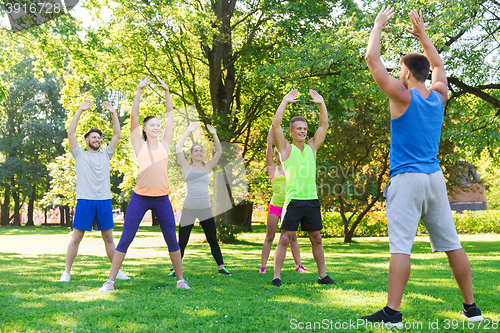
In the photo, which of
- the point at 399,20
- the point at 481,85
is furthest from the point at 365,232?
the point at 399,20

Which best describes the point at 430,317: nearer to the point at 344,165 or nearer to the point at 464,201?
the point at 344,165

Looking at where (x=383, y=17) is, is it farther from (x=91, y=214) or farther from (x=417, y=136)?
(x=91, y=214)

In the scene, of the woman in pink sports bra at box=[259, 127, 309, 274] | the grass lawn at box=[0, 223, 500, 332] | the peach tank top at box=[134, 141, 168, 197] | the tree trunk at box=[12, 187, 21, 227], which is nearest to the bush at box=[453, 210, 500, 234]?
the grass lawn at box=[0, 223, 500, 332]

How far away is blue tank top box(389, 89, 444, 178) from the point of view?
3473 mm

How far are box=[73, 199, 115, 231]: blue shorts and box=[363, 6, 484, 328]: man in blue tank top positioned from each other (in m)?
4.35

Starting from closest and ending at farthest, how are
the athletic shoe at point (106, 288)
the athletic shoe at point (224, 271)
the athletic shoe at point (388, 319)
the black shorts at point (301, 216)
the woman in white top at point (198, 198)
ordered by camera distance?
the athletic shoe at point (388, 319), the athletic shoe at point (106, 288), the black shorts at point (301, 216), the woman in white top at point (198, 198), the athletic shoe at point (224, 271)

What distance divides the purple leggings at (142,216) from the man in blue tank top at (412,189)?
294 cm

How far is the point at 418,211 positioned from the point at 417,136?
65cm

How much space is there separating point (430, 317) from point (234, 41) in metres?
18.1

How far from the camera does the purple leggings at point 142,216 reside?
17.1ft

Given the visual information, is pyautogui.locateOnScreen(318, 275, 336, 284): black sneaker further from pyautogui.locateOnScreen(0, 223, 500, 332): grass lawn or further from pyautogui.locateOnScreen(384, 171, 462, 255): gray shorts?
pyautogui.locateOnScreen(384, 171, 462, 255): gray shorts

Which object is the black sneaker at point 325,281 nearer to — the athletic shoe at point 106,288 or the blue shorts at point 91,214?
the athletic shoe at point 106,288

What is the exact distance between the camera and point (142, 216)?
5.16 metres

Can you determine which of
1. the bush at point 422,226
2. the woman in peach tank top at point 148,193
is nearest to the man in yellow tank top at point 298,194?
the woman in peach tank top at point 148,193
